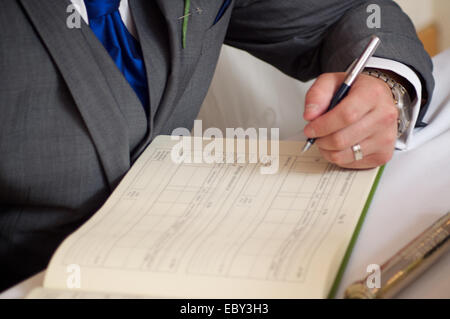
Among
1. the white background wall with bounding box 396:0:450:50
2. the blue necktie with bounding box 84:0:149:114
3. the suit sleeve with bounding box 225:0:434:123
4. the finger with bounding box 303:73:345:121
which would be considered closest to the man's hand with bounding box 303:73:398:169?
the finger with bounding box 303:73:345:121

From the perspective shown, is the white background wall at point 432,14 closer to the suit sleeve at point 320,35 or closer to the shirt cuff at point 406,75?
the suit sleeve at point 320,35

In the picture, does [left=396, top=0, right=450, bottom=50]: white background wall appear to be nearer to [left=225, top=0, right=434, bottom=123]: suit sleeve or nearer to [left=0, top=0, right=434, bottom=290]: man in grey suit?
[left=225, top=0, right=434, bottom=123]: suit sleeve

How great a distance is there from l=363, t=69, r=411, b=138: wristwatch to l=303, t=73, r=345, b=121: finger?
0.08m

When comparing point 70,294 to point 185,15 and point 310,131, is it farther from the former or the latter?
point 185,15

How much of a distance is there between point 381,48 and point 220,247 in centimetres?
35

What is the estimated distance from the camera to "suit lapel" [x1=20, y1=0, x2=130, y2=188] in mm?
578

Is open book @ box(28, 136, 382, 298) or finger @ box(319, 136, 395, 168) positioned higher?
finger @ box(319, 136, 395, 168)

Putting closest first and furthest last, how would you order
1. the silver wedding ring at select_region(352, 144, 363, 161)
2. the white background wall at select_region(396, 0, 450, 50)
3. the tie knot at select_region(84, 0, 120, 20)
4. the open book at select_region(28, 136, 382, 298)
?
the open book at select_region(28, 136, 382, 298), the silver wedding ring at select_region(352, 144, 363, 161), the tie knot at select_region(84, 0, 120, 20), the white background wall at select_region(396, 0, 450, 50)
